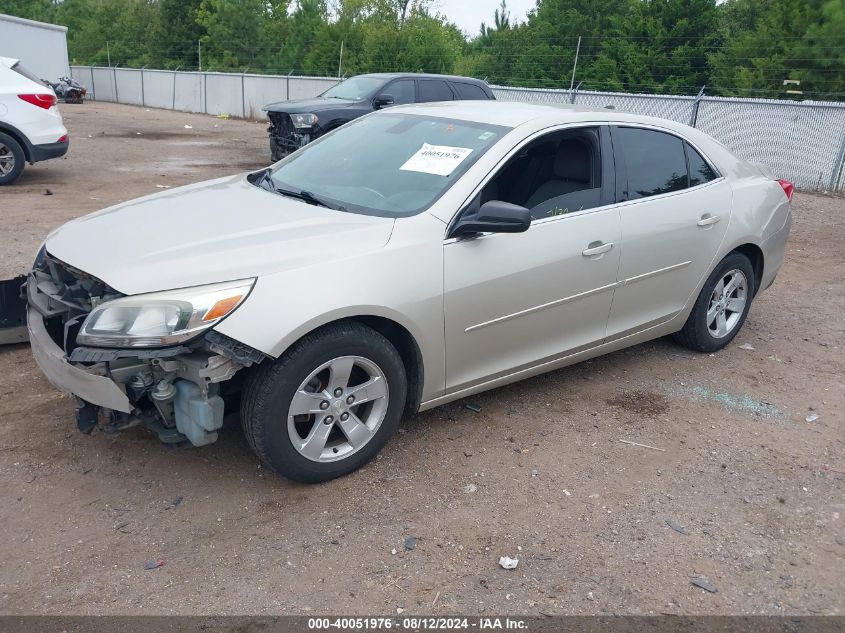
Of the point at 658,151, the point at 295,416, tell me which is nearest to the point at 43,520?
the point at 295,416

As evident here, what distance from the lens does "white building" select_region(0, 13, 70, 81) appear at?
28.3 meters

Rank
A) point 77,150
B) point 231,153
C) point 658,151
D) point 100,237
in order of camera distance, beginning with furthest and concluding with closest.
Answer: point 231,153 → point 77,150 → point 658,151 → point 100,237

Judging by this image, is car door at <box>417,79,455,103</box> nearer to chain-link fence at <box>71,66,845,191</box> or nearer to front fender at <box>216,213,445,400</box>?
chain-link fence at <box>71,66,845,191</box>

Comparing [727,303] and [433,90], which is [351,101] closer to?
[433,90]

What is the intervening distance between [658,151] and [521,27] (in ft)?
109

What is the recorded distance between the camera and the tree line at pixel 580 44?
2083 cm

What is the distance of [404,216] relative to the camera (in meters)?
3.60

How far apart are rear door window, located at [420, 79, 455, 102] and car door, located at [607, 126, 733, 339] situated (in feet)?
28.9

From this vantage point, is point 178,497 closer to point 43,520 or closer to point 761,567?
point 43,520

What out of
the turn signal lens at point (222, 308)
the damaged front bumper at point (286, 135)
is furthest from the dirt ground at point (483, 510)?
the damaged front bumper at point (286, 135)

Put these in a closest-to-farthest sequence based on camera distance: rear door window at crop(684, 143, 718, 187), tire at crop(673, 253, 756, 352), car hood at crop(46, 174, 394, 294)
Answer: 1. car hood at crop(46, 174, 394, 294)
2. rear door window at crop(684, 143, 718, 187)
3. tire at crop(673, 253, 756, 352)

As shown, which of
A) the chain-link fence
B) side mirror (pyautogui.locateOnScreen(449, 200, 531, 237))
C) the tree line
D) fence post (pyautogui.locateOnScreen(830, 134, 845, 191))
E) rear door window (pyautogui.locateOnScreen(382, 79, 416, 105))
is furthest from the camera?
the tree line

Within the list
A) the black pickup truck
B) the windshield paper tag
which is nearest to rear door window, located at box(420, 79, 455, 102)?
the black pickup truck

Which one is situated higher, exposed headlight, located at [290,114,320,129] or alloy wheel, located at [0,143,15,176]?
exposed headlight, located at [290,114,320,129]
